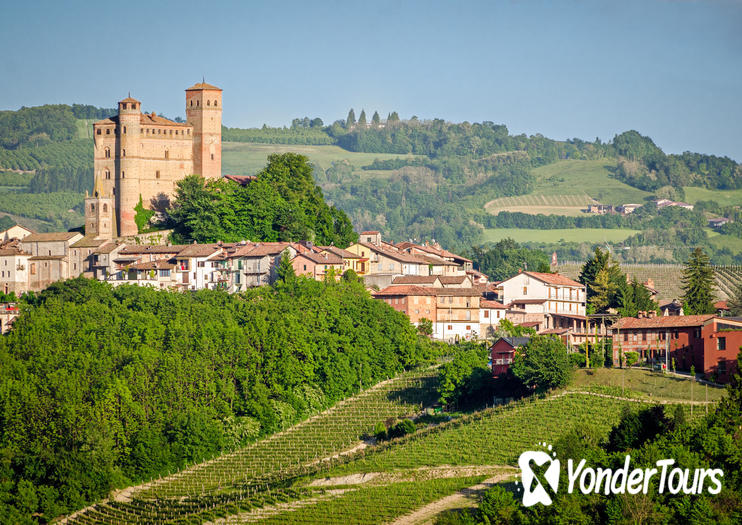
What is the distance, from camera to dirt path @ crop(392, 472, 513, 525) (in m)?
50.3

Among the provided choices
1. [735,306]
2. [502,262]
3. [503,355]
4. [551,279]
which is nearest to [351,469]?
[503,355]

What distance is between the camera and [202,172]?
94.5 metres

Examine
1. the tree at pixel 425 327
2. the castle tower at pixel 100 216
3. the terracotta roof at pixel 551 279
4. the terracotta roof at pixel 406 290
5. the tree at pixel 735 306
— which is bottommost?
the tree at pixel 425 327

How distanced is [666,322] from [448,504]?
21.3m

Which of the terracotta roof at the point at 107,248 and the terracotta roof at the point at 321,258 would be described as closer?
the terracotta roof at the point at 321,258

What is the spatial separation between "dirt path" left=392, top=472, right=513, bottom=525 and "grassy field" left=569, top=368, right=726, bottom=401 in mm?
10477

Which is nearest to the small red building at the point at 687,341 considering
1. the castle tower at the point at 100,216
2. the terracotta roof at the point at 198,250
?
the terracotta roof at the point at 198,250

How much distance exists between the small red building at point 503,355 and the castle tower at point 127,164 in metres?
33.4

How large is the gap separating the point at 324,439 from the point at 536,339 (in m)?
11.2

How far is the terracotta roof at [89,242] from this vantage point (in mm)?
89688

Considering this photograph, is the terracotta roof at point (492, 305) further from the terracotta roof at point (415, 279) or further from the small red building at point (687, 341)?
the small red building at point (687, 341)

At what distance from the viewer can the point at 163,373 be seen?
2640 inches

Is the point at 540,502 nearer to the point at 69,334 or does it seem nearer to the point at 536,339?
the point at 536,339

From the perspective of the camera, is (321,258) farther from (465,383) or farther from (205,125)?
(465,383)
